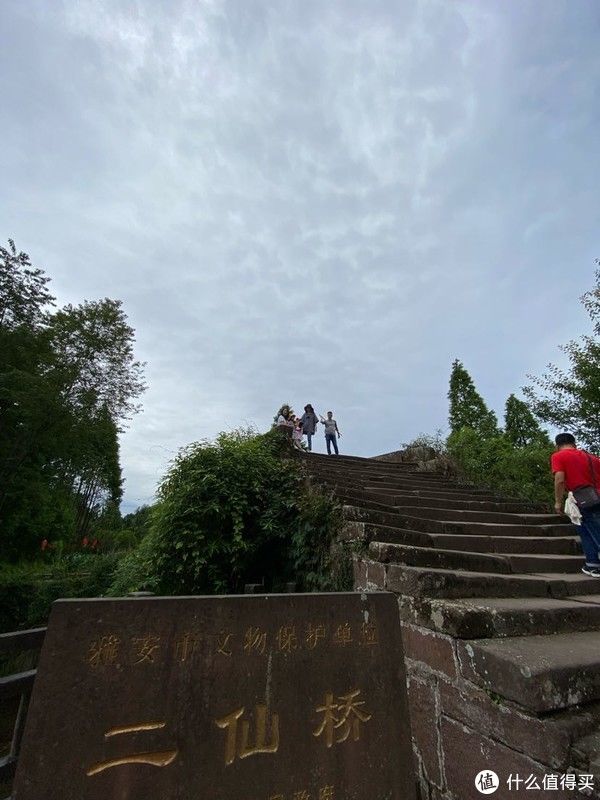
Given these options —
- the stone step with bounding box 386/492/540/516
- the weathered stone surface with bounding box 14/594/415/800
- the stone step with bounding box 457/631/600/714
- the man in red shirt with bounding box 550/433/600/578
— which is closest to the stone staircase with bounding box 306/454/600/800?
the stone step with bounding box 457/631/600/714

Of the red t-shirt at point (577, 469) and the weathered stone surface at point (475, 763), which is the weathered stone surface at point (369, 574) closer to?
the weathered stone surface at point (475, 763)

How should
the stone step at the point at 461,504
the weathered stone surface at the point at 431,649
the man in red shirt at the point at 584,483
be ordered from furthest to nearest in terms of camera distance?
the stone step at the point at 461,504 < the man in red shirt at the point at 584,483 < the weathered stone surface at the point at 431,649

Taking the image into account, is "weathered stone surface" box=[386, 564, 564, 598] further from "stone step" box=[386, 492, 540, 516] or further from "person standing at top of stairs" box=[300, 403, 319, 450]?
"person standing at top of stairs" box=[300, 403, 319, 450]

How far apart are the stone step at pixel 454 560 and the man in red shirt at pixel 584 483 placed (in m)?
0.43

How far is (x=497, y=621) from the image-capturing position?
2113 millimetres

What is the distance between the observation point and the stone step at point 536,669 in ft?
5.30

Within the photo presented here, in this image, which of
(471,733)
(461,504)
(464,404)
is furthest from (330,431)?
(464,404)

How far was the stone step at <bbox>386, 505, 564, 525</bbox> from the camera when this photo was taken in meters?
4.63

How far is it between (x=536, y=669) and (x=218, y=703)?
54.7 inches

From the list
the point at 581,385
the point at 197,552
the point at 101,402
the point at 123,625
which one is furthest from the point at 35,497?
the point at 581,385

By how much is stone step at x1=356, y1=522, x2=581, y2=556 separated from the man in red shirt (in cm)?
46

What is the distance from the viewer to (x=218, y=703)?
135 centimetres

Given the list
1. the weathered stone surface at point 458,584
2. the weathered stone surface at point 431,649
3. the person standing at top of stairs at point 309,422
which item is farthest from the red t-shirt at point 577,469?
the person standing at top of stairs at point 309,422

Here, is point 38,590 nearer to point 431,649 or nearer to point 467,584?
point 431,649
